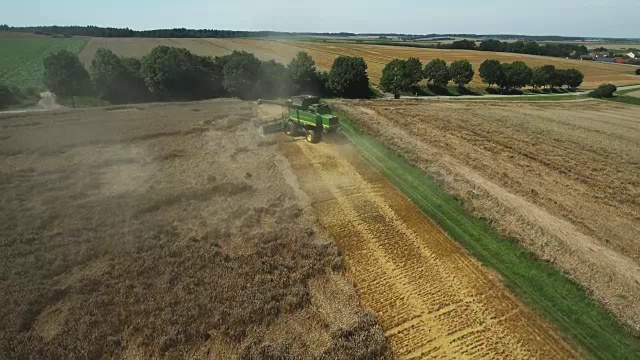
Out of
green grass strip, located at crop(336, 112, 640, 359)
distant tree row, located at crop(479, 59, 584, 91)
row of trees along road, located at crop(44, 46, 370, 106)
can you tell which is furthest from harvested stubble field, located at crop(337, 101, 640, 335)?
distant tree row, located at crop(479, 59, 584, 91)

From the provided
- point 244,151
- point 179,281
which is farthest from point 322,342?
point 244,151

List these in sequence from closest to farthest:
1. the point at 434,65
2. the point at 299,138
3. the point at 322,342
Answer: the point at 322,342, the point at 299,138, the point at 434,65

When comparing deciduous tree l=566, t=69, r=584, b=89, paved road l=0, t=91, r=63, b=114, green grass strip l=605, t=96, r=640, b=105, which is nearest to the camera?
paved road l=0, t=91, r=63, b=114

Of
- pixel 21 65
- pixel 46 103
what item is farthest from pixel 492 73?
pixel 21 65

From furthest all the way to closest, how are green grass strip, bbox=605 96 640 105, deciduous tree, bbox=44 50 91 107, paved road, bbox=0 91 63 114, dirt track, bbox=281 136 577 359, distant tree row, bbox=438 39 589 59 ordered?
distant tree row, bbox=438 39 589 59 → green grass strip, bbox=605 96 640 105 → deciduous tree, bbox=44 50 91 107 → paved road, bbox=0 91 63 114 → dirt track, bbox=281 136 577 359

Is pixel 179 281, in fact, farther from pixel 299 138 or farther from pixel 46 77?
pixel 46 77

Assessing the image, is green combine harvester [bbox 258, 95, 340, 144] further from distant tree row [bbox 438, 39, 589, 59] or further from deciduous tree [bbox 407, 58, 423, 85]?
distant tree row [bbox 438, 39, 589, 59]
